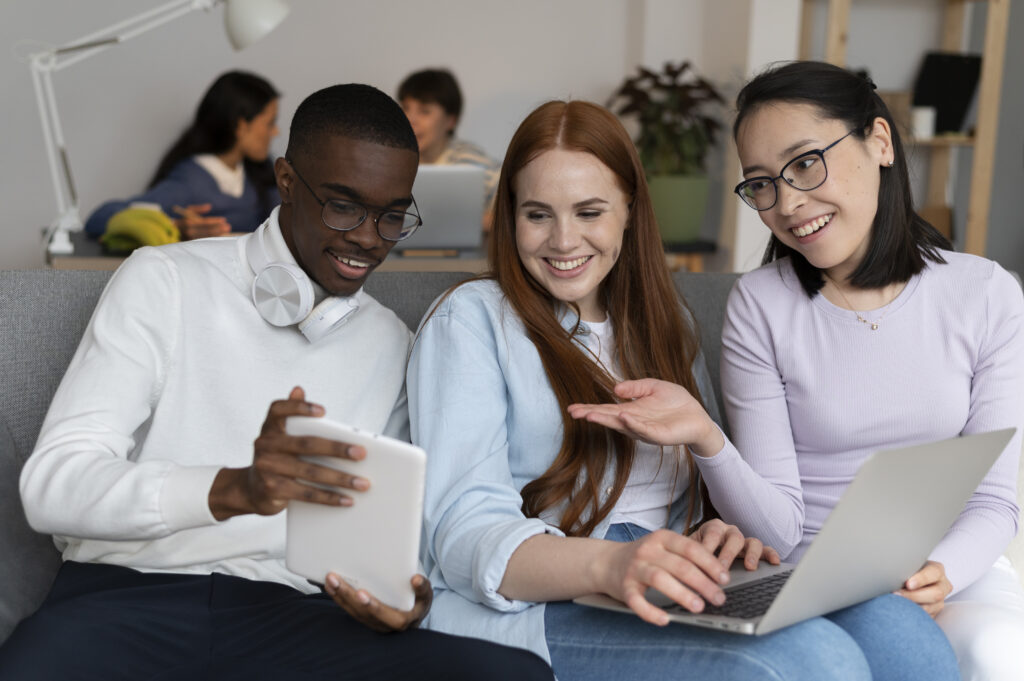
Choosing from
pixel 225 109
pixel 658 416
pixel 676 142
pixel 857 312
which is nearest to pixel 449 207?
pixel 857 312

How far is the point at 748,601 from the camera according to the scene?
46.7 inches

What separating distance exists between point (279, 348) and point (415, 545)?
0.52 m

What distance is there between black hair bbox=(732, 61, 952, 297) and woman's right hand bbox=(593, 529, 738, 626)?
642mm

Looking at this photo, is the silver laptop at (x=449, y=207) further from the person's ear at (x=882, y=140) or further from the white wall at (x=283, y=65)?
the white wall at (x=283, y=65)

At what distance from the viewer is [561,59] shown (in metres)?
5.57

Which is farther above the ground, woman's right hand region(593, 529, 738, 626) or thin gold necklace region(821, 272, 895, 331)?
thin gold necklace region(821, 272, 895, 331)

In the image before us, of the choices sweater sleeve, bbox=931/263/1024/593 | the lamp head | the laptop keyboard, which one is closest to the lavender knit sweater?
sweater sleeve, bbox=931/263/1024/593

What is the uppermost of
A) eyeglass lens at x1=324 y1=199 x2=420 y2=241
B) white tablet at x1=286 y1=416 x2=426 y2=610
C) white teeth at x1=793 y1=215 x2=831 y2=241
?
eyeglass lens at x1=324 y1=199 x2=420 y2=241

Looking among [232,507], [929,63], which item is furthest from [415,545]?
[929,63]

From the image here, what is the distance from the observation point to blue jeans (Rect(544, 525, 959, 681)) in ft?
3.79

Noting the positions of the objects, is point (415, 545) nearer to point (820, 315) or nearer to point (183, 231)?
point (820, 315)

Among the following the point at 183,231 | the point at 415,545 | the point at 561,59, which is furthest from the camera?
the point at 561,59

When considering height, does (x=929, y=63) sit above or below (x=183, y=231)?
above

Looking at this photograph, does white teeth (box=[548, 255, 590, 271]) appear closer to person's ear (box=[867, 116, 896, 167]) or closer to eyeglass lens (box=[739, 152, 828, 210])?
eyeglass lens (box=[739, 152, 828, 210])
